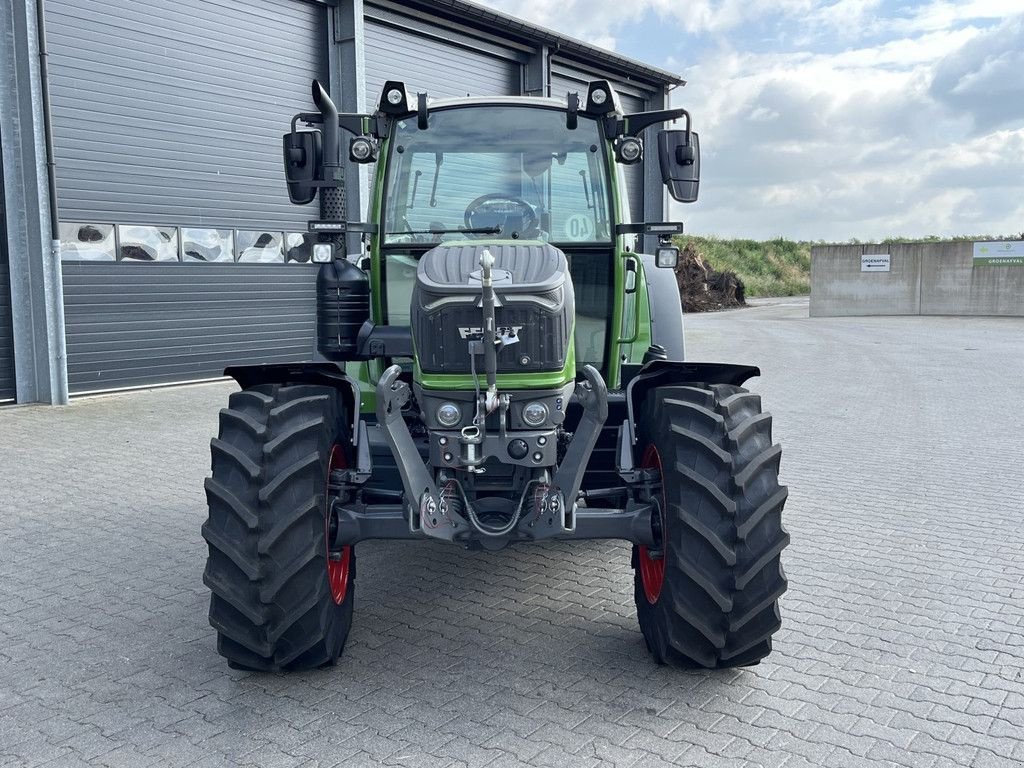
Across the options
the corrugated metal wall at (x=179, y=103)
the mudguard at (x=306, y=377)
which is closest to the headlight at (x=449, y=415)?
the mudguard at (x=306, y=377)

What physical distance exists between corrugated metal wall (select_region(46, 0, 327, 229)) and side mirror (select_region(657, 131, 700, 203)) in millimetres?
9297

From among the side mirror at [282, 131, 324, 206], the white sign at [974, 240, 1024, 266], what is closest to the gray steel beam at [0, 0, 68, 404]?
the side mirror at [282, 131, 324, 206]

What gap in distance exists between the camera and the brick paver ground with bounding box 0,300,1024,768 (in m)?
3.39

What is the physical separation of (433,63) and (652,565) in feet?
45.5

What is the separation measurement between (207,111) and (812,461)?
930cm

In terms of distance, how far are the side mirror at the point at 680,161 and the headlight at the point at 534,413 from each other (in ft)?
4.61

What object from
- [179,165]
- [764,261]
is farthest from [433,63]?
[764,261]

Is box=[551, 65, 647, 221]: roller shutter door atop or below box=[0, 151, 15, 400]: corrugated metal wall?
atop

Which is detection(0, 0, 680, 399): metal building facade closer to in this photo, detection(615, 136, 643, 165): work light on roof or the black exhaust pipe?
the black exhaust pipe

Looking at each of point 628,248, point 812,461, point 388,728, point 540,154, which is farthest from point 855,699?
point 812,461

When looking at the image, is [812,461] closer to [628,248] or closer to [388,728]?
[628,248]

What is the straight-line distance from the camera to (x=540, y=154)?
4879 mm

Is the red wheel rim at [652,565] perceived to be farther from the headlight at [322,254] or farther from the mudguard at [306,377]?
the headlight at [322,254]

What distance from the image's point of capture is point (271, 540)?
364cm
